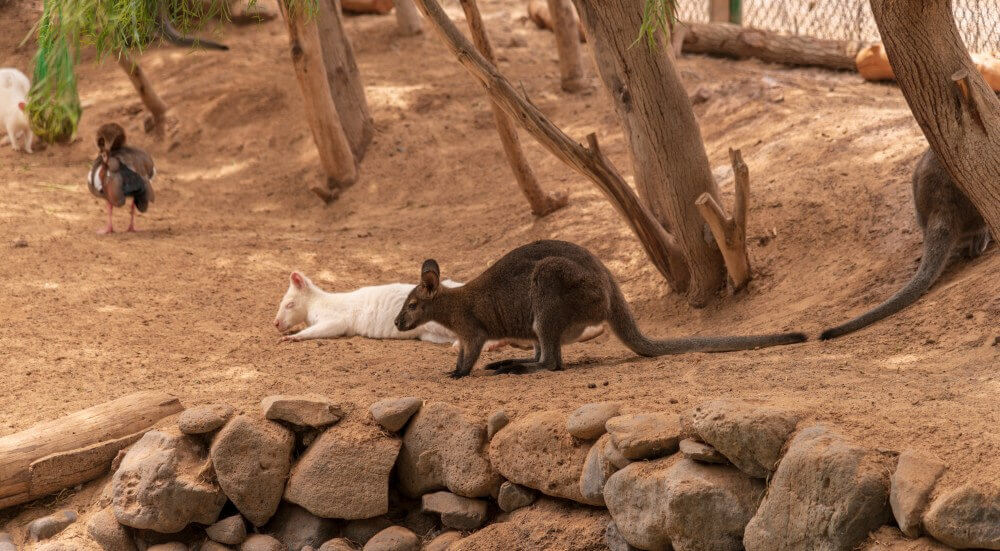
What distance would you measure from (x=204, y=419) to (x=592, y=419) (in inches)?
81.5

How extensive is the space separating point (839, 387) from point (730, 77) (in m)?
7.56

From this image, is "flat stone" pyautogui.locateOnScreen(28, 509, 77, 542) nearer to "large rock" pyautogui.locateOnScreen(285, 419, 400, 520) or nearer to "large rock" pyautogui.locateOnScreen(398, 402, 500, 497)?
"large rock" pyautogui.locateOnScreen(285, 419, 400, 520)

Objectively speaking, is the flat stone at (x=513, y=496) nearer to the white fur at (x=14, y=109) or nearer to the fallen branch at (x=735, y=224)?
the fallen branch at (x=735, y=224)

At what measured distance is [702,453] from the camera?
14.6ft

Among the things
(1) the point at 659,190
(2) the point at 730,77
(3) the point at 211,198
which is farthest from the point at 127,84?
(1) the point at 659,190

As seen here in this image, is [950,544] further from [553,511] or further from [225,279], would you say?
[225,279]

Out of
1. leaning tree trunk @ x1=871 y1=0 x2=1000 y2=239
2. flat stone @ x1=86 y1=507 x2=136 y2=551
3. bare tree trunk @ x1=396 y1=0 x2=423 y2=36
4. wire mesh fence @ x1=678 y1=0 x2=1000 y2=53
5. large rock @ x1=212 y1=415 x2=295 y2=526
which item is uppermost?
leaning tree trunk @ x1=871 y1=0 x2=1000 y2=239

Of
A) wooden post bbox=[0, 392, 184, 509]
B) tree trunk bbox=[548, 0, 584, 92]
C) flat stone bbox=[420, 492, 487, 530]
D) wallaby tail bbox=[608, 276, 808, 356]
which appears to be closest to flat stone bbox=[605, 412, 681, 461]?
flat stone bbox=[420, 492, 487, 530]

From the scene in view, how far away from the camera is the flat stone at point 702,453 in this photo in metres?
4.43

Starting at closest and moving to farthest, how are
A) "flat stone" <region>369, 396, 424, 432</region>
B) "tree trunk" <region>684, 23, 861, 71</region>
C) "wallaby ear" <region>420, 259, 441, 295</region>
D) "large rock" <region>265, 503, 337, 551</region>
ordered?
"flat stone" <region>369, 396, 424, 432</region>
"large rock" <region>265, 503, 337, 551</region>
"wallaby ear" <region>420, 259, 441, 295</region>
"tree trunk" <region>684, 23, 861, 71</region>

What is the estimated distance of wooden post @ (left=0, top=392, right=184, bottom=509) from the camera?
5.75 metres

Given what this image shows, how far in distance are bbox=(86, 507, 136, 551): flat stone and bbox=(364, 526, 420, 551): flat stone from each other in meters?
1.28

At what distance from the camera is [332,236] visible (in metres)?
10.4

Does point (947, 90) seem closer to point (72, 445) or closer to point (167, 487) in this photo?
point (167, 487)
